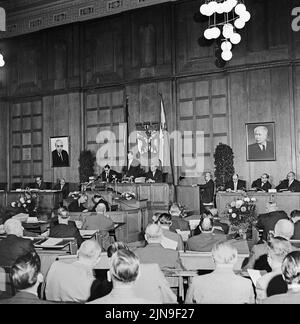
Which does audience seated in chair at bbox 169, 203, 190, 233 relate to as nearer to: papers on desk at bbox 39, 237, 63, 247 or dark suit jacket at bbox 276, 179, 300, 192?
papers on desk at bbox 39, 237, 63, 247

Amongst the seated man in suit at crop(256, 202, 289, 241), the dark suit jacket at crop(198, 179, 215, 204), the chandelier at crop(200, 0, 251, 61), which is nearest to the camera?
the seated man in suit at crop(256, 202, 289, 241)

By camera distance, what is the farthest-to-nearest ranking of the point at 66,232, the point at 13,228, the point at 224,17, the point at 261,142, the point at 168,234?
the point at 224,17 < the point at 261,142 < the point at 66,232 < the point at 168,234 < the point at 13,228

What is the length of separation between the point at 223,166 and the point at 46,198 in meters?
5.26

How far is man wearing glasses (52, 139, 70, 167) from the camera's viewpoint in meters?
14.3

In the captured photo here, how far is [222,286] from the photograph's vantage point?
2.91 metres

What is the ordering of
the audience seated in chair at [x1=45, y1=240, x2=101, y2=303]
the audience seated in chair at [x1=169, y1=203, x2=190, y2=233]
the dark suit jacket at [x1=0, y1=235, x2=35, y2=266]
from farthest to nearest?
1. the audience seated in chair at [x1=169, y1=203, x2=190, y2=233]
2. the dark suit jacket at [x1=0, y1=235, x2=35, y2=266]
3. the audience seated in chair at [x1=45, y1=240, x2=101, y2=303]

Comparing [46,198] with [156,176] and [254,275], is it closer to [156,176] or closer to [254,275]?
[156,176]

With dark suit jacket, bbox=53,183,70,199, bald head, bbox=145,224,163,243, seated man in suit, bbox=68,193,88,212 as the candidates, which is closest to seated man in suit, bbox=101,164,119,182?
dark suit jacket, bbox=53,183,70,199

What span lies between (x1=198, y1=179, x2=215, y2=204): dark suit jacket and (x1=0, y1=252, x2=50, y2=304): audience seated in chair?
842 cm

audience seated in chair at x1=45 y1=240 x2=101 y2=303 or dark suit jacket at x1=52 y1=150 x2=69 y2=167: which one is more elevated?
dark suit jacket at x1=52 y1=150 x2=69 y2=167

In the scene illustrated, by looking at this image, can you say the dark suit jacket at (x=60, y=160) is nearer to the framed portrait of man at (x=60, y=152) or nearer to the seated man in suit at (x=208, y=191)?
the framed portrait of man at (x=60, y=152)

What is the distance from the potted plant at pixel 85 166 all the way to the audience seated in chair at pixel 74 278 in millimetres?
10147

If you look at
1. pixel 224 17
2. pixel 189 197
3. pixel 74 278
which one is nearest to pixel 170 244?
pixel 74 278

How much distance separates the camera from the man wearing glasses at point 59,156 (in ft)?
47.0
